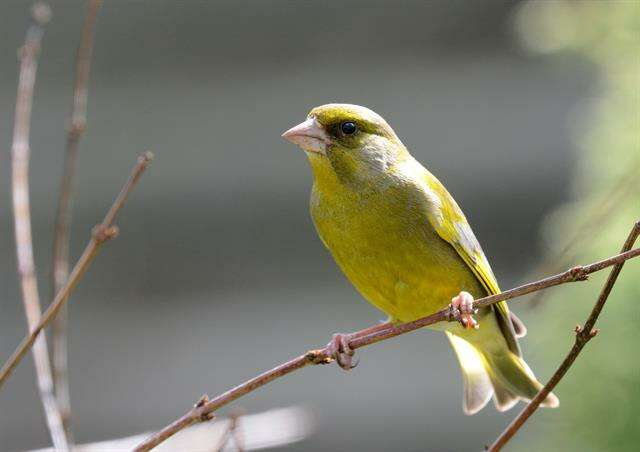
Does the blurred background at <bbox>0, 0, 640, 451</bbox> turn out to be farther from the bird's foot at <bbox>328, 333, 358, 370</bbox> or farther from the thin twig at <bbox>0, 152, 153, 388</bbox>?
the thin twig at <bbox>0, 152, 153, 388</bbox>

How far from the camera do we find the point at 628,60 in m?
2.49

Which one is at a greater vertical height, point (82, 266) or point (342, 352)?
point (82, 266)

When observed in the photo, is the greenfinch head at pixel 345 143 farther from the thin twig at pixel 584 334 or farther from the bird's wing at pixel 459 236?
the thin twig at pixel 584 334

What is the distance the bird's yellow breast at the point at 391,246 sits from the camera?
86.7 inches

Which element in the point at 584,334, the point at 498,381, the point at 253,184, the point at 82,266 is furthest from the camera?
the point at 253,184

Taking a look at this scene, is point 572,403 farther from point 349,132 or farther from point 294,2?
point 294,2

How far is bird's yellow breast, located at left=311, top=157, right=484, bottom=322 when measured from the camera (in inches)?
86.7

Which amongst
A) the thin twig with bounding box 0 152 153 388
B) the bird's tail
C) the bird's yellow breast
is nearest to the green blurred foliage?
the bird's tail

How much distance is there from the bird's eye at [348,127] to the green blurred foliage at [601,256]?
1.83 ft

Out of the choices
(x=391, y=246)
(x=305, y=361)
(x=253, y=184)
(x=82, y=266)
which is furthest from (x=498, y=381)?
(x=253, y=184)

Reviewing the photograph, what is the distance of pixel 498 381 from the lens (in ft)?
8.27

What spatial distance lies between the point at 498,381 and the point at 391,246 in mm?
550

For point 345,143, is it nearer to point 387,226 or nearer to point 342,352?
point 387,226

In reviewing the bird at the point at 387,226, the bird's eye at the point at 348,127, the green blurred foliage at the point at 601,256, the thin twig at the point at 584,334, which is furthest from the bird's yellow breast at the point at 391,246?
the thin twig at the point at 584,334
